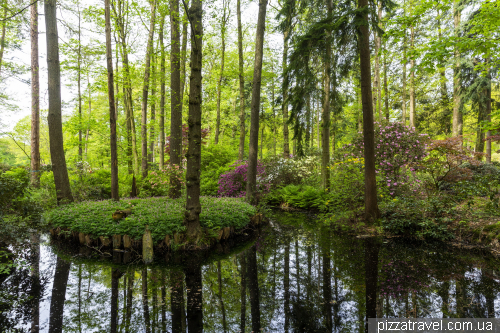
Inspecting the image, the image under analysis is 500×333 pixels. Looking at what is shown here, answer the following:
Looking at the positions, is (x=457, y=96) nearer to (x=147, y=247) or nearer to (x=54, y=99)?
(x=147, y=247)

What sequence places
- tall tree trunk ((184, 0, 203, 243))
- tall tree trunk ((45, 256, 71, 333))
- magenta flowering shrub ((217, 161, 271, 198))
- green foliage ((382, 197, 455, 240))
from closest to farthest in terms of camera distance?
tall tree trunk ((45, 256, 71, 333)) → tall tree trunk ((184, 0, 203, 243)) → green foliage ((382, 197, 455, 240)) → magenta flowering shrub ((217, 161, 271, 198))

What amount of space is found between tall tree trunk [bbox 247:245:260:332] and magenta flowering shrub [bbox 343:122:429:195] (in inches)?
210

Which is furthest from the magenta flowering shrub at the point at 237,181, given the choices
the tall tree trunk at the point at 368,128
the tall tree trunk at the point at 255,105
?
the tall tree trunk at the point at 368,128

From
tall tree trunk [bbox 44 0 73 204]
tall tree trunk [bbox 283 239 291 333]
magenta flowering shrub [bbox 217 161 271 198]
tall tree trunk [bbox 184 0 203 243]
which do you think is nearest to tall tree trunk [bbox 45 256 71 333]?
tall tree trunk [bbox 184 0 203 243]

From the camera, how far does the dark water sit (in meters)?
3.32

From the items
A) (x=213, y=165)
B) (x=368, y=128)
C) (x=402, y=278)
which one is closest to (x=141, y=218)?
(x=402, y=278)

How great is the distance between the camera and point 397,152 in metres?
8.77

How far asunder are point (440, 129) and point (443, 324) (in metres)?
18.3

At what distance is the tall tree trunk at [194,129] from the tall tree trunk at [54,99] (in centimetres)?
518

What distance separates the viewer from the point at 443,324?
124 inches

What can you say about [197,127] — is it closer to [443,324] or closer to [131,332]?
[131,332]

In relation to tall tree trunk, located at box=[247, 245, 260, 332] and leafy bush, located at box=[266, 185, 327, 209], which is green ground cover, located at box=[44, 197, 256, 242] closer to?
tall tree trunk, located at box=[247, 245, 260, 332]

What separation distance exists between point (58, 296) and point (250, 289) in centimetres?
296

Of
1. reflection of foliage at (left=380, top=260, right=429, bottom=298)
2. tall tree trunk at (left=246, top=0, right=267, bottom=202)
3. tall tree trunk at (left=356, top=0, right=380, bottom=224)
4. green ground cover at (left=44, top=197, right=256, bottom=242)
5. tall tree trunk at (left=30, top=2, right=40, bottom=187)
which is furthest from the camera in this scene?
tall tree trunk at (left=30, top=2, right=40, bottom=187)
